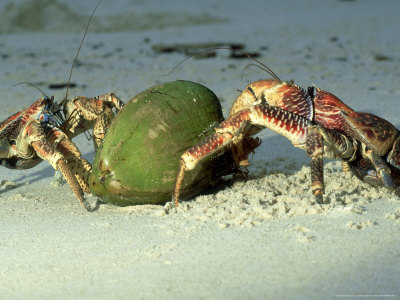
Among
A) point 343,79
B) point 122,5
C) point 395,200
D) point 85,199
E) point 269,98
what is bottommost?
point 122,5

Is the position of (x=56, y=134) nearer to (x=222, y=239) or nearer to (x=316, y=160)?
(x=222, y=239)

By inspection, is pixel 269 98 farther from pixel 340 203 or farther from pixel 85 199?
pixel 85 199

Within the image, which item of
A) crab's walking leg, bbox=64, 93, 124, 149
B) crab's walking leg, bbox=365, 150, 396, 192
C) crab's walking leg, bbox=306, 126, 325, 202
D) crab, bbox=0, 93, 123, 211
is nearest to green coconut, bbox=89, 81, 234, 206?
crab, bbox=0, 93, 123, 211

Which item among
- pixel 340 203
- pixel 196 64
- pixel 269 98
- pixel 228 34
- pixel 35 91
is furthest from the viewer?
pixel 228 34

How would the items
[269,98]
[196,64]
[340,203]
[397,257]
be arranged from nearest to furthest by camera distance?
1. [397,257]
2. [340,203]
3. [269,98]
4. [196,64]

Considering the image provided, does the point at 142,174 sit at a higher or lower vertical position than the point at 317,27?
higher

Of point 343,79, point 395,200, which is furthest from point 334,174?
point 343,79

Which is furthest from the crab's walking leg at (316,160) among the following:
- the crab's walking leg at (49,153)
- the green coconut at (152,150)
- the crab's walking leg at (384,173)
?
the crab's walking leg at (49,153)
